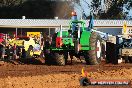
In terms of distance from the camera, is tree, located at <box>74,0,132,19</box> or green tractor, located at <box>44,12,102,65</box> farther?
tree, located at <box>74,0,132,19</box>

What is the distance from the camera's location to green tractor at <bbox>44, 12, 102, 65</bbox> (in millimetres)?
22641

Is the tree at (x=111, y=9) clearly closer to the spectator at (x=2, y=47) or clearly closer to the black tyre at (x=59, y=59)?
the spectator at (x=2, y=47)

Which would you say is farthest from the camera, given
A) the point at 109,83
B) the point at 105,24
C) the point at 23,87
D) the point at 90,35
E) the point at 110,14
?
the point at 110,14

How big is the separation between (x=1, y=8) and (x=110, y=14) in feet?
60.1

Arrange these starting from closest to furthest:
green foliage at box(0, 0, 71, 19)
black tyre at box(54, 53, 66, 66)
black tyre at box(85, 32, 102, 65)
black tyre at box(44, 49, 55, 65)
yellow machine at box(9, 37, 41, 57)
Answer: black tyre at box(85, 32, 102, 65) → black tyre at box(54, 53, 66, 66) → black tyre at box(44, 49, 55, 65) → yellow machine at box(9, 37, 41, 57) → green foliage at box(0, 0, 71, 19)

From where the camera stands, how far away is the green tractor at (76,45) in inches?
891

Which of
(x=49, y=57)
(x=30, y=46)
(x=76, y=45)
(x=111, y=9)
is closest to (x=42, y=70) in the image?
(x=76, y=45)

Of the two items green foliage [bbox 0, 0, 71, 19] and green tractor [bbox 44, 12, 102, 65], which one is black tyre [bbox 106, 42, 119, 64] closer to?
green tractor [bbox 44, 12, 102, 65]

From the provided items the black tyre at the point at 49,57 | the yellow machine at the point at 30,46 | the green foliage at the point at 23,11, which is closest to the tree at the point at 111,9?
the green foliage at the point at 23,11

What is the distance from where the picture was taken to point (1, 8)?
216ft

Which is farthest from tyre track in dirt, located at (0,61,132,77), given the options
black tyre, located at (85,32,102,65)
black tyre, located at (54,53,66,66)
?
black tyre, located at (54,53,66,66)

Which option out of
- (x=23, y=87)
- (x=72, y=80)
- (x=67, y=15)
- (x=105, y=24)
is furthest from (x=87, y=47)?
(x=67, y=15)

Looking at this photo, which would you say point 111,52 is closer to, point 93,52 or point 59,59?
point 93,52

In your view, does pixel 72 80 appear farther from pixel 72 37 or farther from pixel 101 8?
pixel 101 8
